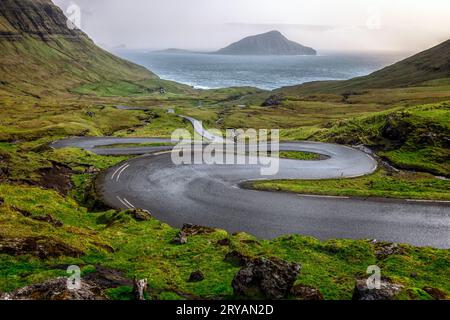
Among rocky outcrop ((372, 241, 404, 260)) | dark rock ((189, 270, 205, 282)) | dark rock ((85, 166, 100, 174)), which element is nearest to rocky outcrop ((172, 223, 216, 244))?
dark rock ((189, 270, 205, 282))

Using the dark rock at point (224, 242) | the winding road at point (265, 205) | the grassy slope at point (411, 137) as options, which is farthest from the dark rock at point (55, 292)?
the grassy slope at point (411, 137)

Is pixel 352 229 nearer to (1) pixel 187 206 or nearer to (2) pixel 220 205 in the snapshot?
(2) pixel 220 205

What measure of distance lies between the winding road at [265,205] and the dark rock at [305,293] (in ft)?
40.9

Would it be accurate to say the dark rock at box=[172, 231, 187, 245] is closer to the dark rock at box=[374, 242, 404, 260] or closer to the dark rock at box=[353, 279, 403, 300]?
the dark rock at box=[374, 242, 404, 260]

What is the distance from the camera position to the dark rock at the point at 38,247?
56.7ft

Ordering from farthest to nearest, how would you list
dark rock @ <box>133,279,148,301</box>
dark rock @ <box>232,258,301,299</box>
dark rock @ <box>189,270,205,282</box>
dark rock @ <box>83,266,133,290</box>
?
dark rock @ <box>189,270,205,282</box> → dark rock @ <box>83,266,133,290</box> → dark rock @ <box>232,258,301,299</box> → dark rock @ <box>133,279,148,301</box>

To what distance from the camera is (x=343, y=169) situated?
4731 centimetres

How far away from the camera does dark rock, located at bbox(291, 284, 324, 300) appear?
1434 cm

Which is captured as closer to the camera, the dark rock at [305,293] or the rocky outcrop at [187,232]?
the dark rock at [305,293]

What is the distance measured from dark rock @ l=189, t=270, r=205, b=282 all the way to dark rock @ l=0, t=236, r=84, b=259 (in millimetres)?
5921

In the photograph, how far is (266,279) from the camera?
14.7 m

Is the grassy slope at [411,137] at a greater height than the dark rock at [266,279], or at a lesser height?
greater

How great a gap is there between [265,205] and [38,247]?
20473 mm

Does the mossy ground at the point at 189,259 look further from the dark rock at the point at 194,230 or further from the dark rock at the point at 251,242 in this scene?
the dark rock at the point at 194,230
